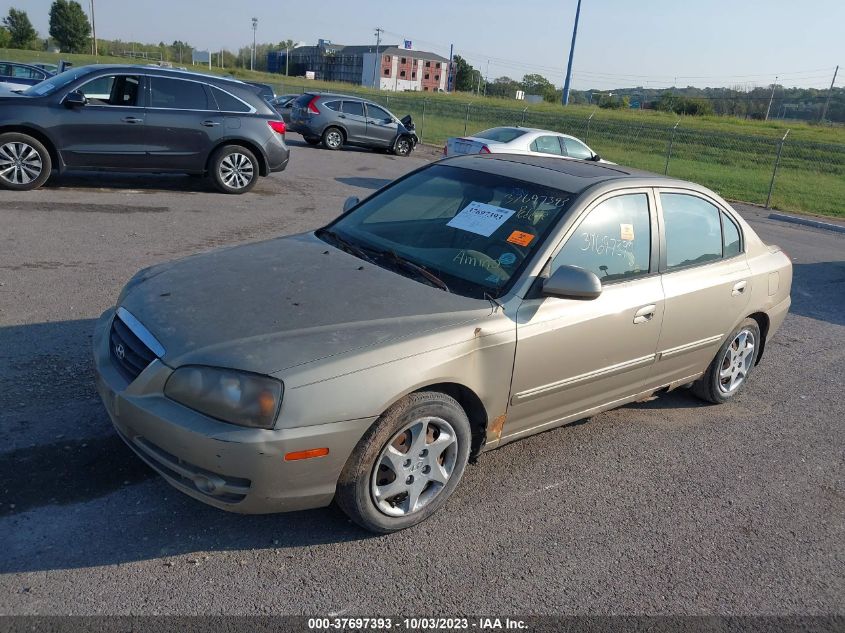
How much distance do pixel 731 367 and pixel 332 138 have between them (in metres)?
17.6

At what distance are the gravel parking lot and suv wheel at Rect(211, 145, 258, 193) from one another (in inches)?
Answer: 232

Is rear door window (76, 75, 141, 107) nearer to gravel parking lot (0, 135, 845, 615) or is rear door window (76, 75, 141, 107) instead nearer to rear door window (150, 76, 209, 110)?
rear door window (150, 76, 209, 110)

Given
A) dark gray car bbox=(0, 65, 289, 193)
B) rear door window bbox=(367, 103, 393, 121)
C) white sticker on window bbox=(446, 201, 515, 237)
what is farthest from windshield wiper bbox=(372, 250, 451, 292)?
rear door window bbox=(367, 103, 393, 121)

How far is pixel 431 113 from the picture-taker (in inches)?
1528

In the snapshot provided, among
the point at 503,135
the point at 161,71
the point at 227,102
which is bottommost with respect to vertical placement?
the point at 503,135

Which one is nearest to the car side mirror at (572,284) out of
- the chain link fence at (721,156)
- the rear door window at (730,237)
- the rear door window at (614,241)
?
the rear door window at (614,241)

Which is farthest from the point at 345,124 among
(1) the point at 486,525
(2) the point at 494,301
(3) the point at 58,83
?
(1) the point at 486,525

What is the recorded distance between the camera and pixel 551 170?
4.53m

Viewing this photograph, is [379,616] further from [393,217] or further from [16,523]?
[393,217]

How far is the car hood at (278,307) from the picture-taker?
3.10m

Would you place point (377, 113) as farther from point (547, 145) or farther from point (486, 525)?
point (486, 525)

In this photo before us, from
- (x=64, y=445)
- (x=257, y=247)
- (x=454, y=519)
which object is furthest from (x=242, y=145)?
(x=454, y=519)

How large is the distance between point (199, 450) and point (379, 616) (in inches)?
37.9

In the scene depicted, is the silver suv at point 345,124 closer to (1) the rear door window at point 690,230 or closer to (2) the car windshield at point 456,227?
(2) the car windshield at point 456,227
